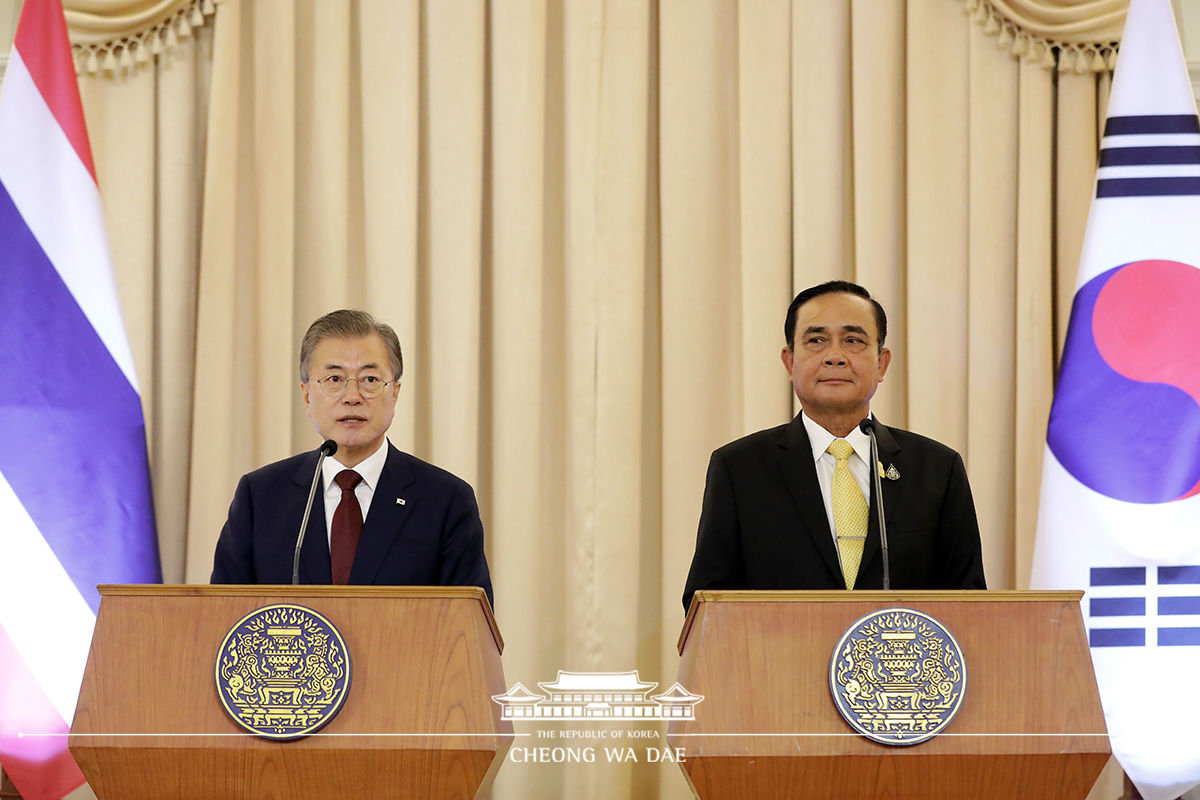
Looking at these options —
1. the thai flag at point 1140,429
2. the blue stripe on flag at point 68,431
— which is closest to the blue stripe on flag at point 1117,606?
the thai flag at point 1140,429

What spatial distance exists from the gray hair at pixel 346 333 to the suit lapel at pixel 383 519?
237mm

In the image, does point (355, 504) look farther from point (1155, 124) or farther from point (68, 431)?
point (1155, 124)

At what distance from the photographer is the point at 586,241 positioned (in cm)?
406

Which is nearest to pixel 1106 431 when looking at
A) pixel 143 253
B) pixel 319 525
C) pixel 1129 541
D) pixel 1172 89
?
pixel 1129 541

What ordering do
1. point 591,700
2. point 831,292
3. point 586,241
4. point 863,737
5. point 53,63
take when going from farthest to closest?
point 586,241, point 53,63, point 831,292, point 591,700, point 863,737

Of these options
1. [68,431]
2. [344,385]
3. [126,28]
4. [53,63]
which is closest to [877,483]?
[344,385]

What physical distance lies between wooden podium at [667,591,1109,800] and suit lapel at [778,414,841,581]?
2.01 feet

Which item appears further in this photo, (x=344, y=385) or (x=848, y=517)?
(x=344, y=385)

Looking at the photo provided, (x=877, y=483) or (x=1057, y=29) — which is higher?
(x=1057, y=29)

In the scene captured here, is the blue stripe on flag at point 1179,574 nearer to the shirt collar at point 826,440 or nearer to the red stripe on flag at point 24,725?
the shirt collar at point 826,440

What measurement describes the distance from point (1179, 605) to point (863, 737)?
72.1 inches

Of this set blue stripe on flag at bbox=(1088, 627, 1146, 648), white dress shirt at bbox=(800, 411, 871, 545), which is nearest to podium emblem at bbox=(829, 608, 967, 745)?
white dress shirt at bbox=(800, 411, 871, 545)

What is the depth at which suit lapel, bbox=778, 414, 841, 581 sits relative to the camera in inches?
101

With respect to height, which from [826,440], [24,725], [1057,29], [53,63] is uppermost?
[1057,29]
